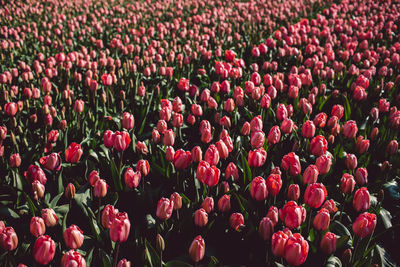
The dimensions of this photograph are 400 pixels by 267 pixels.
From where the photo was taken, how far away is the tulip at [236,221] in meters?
1.81

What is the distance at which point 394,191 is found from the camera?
2.40 metres

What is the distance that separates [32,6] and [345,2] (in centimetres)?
708

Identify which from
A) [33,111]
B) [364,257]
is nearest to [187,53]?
[33,111]

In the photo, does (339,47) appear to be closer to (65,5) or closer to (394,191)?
(394,191)

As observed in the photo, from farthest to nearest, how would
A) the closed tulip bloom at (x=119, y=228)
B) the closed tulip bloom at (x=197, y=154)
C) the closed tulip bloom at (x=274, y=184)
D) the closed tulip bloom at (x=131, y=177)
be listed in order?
1. the closed tulip bloom at (x=197, y=154)
2. the closed tulip bloom at (x=131, y=177)
3. the closed tulip bloom at (x=274, y=184)
4. the closed tulip bloom at (x=119, y=228)

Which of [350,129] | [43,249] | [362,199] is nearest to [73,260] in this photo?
[43,249]

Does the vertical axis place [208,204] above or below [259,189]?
below

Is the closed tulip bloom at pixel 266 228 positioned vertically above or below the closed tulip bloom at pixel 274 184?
below

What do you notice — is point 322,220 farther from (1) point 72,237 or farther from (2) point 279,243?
(1) point 72,237

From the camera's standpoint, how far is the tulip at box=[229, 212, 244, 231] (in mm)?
1811

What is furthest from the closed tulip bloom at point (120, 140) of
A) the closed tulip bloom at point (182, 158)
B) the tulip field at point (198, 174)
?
the closed tulip bloom at point (182, 158)

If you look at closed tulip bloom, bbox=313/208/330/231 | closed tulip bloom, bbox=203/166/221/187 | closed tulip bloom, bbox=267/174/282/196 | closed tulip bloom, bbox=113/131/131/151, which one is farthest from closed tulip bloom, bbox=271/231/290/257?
closed tulip bloom, bbox=113/131/131/151

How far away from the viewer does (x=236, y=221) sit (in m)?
1.82

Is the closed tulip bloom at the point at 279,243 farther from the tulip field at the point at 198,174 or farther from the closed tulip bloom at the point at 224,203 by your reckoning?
the closed tulip bloom at the point at 224,203
